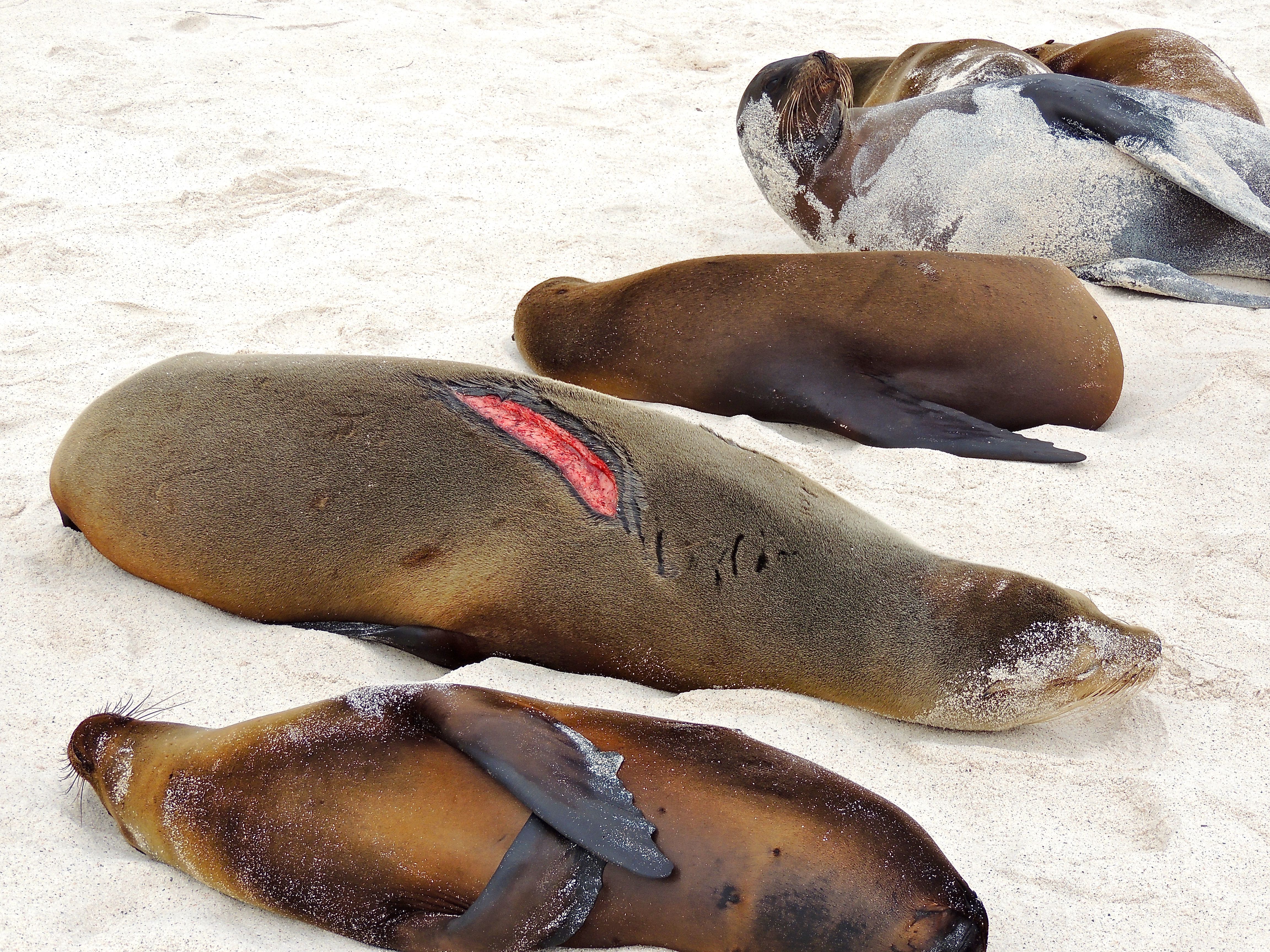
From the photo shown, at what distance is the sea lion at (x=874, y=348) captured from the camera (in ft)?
11.9

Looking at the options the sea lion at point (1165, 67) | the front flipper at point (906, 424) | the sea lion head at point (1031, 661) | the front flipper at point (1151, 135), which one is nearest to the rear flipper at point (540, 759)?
the sea lion head at point (1031, 661)

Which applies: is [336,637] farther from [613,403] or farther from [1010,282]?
[1010,282]

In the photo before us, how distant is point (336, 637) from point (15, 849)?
76 centimetres

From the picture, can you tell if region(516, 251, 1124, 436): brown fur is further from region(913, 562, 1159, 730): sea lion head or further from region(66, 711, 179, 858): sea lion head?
region(66, 711, 179, 858): sea lion head

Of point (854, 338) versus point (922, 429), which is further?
point (854, 338)

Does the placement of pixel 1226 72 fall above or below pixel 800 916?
above

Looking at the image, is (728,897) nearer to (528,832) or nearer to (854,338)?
(528,832)

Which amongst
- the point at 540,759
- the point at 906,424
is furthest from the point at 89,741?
the point at 906,424

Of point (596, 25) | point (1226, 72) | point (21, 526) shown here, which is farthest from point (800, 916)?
point (596, 25)

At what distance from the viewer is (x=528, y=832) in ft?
6.10

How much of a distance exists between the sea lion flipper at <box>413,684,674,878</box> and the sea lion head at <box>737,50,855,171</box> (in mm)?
3143

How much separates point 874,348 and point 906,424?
0.27 m

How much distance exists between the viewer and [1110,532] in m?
3.09

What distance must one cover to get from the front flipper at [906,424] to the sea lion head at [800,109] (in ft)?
4.61
